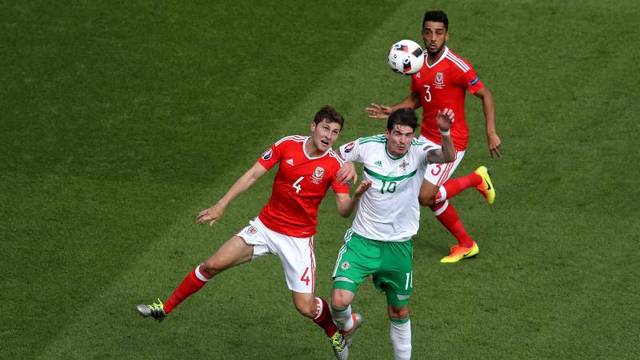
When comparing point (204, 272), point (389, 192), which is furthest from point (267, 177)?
point (389, 192)

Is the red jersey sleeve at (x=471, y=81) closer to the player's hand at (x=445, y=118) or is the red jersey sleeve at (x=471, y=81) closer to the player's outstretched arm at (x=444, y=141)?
the player's outstretched arm at (x=444, y=141)

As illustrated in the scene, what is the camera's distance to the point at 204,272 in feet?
38.2

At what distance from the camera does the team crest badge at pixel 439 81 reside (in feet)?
42.4

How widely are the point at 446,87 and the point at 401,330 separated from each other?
3.03 meters

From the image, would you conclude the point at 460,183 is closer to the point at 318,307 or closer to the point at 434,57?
the point at 434,57

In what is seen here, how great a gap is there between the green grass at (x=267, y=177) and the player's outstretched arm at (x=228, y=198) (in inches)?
64.7

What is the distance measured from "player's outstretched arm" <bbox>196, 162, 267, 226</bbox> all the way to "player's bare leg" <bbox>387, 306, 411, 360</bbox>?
5.84 ft

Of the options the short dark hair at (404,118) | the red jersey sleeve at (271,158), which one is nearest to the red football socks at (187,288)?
the red jersey sleeve at (271,158)

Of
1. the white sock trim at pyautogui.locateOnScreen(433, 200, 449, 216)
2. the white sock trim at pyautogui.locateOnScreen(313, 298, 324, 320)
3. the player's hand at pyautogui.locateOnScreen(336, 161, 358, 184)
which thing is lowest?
the white sock trim at pyautogui.locateOnScreen(433, 200, 449, 216)

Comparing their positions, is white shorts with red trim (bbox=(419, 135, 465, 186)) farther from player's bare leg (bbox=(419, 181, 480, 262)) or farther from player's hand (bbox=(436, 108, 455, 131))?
player's hand (bbox=(436, 108, 455, 131))

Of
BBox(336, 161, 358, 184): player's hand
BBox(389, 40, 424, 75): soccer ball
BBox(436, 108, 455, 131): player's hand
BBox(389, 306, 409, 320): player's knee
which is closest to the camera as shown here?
BBox(436, 108, 455, 131): player's hand

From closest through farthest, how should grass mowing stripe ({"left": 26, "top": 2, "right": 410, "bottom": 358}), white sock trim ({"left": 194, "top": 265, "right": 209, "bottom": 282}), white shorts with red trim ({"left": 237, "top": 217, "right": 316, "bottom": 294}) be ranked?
1. white shorts with red trim ({"left": 237, "top": 217, "right": 316, "bottom": 294})
2. white sock trim ({"left": 194, "top": 265, "right": 209, "bottom": 282})
3. grass mowing stripe ({"left": 26, "top": 2, "right": 410, "bottom": 358})

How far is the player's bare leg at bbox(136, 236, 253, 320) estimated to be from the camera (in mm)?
11492

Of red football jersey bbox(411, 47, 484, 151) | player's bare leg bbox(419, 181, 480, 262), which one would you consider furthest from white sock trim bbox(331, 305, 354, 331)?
red football jersey bbox(411, 47, 484, 151)
